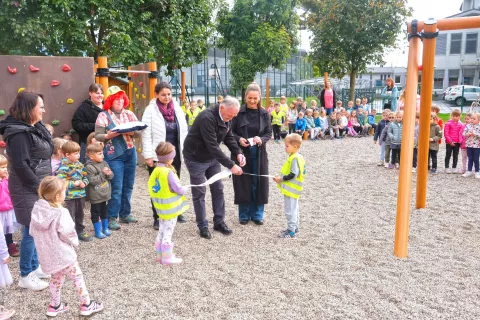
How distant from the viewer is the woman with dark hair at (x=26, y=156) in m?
3.80

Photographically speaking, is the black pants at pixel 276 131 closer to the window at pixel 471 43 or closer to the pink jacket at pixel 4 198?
the pink jacket at pixel 4 198

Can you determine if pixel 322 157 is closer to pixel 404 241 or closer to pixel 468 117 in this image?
pixel 468 117

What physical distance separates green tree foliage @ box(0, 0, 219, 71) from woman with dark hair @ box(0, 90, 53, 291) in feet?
23.6

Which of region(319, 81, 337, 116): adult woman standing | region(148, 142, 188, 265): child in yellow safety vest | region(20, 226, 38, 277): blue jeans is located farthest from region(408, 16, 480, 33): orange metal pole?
region(319, 81, 337, 116): adult woman standing

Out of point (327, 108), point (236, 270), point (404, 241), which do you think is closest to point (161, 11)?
point (327, 108)

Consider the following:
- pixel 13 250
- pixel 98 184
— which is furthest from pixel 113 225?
pixel 13 250

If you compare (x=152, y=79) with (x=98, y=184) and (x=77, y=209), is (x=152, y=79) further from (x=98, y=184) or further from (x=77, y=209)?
(x=77, y=209)

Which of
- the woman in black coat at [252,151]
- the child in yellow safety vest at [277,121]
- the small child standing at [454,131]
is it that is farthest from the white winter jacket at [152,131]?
the child in yellow safety vest at [277,121]

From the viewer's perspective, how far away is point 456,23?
12.6 ft

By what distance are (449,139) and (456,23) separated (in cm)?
654

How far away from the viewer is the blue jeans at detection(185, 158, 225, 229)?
539cm

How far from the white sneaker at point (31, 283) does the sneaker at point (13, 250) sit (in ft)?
3.13

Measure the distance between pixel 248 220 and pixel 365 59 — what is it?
53.0 feet

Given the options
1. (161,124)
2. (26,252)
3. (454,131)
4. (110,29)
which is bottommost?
(26,252)
